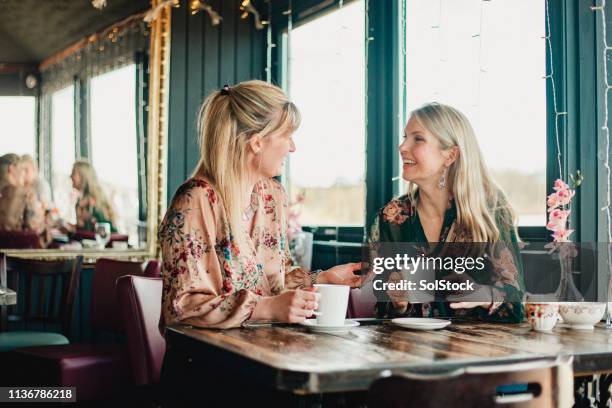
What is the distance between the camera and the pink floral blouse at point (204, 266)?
2023 mm

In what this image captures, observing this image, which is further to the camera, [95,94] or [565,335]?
[95,94]

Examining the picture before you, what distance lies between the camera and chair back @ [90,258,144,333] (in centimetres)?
391

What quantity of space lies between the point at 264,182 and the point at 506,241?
0.87 metres

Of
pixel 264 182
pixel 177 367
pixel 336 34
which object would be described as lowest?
pixel 177 367

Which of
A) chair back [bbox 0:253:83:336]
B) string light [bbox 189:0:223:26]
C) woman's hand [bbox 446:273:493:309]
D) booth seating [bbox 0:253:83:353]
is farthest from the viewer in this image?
string light [bbox 189:0:223:26]

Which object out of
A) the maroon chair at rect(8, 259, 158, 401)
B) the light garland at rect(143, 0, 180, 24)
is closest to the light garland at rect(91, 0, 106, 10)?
the light garland at rect(143, 0, 180, 24)

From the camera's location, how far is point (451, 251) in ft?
8.84

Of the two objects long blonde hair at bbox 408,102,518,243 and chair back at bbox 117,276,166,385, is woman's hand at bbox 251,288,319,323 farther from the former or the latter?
long blonde hair at bbox 408,102,518,243

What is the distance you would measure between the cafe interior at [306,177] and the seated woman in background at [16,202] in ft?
0.04

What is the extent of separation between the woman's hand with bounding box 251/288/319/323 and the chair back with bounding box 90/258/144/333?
201 cm

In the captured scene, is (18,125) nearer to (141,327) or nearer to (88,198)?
(88,198)

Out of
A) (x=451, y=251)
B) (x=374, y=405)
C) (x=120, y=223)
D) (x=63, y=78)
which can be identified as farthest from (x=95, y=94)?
(x=374, y=405)

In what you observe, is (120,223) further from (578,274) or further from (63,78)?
(578,274)

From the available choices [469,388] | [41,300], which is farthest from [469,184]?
[41,300]
